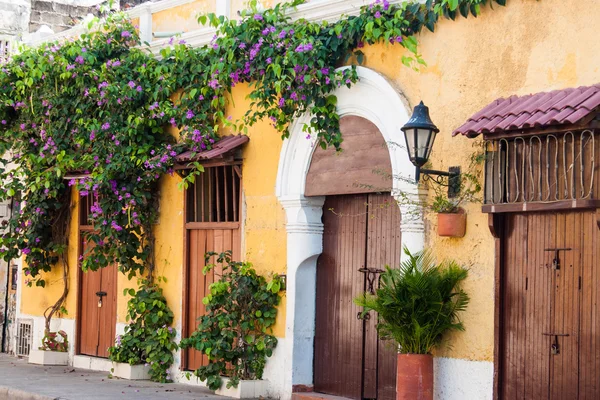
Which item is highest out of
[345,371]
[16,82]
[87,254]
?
[16,82]

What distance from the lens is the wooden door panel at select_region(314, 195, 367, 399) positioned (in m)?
10.5

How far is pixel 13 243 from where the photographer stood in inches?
579

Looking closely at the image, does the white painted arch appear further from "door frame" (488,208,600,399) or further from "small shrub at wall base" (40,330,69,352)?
"small shrub at wall base" (40,330,69,352)

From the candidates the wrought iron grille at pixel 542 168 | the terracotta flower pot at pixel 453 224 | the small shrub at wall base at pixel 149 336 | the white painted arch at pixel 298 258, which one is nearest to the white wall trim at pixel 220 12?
the white painted arch at pixel 298 258

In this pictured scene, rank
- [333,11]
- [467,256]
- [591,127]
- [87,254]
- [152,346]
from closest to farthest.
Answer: [591,127] → [467,256] → [333,11] → [152,346] → [87,254]

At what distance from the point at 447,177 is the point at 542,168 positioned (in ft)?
3.70

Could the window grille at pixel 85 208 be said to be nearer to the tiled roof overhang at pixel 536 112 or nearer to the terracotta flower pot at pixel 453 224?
the terracotta flower pot at pixel 453 224

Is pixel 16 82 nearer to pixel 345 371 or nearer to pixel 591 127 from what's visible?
pixel 345 371

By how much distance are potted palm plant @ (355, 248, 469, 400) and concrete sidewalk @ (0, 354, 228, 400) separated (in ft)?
9.17

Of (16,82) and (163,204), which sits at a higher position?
(16,82)

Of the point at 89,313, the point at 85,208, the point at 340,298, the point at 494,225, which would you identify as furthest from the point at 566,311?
the point at 85,208

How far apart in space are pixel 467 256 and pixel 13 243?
7.90 meters

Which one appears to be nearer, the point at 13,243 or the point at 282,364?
the point at 282,364

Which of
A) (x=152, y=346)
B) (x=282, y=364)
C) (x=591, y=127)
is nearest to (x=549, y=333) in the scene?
(x=591, y=127)
